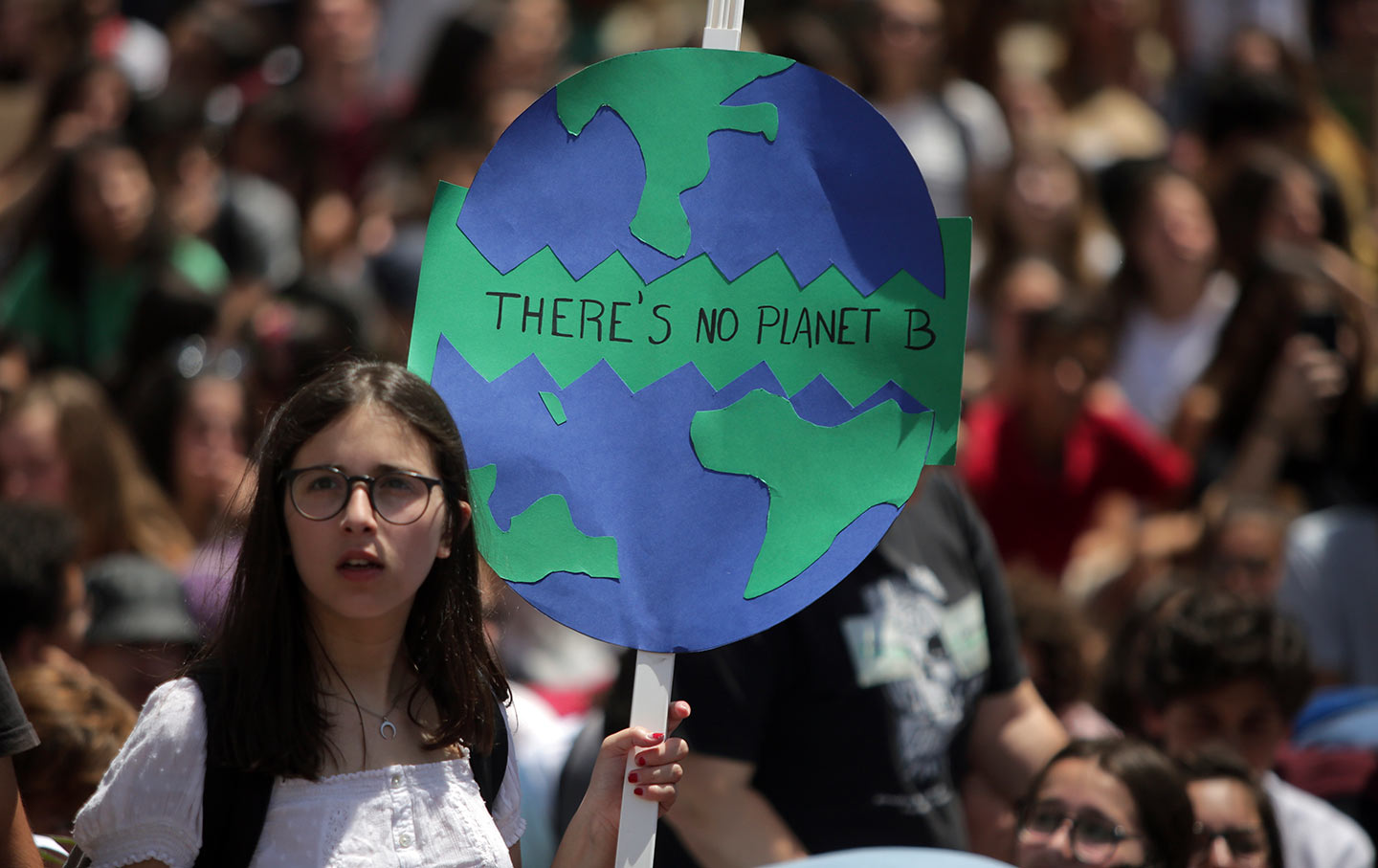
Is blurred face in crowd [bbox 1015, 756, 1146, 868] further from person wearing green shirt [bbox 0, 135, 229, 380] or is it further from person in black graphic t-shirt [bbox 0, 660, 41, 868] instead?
person wearing green shirt [bbox 0, 135, 229, 380]

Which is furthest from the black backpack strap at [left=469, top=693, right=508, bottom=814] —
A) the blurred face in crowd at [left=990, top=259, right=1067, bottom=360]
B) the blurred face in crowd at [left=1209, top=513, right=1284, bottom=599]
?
the blurred face in crowd at [left=990, top=259, right=1067, bottom=360]

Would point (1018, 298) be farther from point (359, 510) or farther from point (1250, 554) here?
point (359, 510)

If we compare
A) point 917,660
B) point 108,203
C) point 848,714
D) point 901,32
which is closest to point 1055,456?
point 901,32

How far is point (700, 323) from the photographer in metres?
2.18

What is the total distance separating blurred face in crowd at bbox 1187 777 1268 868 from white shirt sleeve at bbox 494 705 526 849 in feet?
4.91

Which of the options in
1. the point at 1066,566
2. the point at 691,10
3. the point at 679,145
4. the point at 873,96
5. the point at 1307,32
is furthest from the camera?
the point at 1307,32

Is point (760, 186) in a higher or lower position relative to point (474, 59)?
lower

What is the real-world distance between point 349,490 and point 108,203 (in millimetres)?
4123

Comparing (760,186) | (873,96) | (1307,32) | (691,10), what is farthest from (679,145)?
(1307,32)

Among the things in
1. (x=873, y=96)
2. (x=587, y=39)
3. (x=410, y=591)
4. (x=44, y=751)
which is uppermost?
(x=587, y=39)

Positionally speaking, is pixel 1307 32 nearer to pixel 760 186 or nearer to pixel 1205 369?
pixel 1205 369

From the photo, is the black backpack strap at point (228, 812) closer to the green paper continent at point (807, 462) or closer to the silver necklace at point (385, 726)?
the silver necklace at point (385, 726)

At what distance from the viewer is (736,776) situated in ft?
9.31

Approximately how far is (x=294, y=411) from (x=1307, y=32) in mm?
7403
